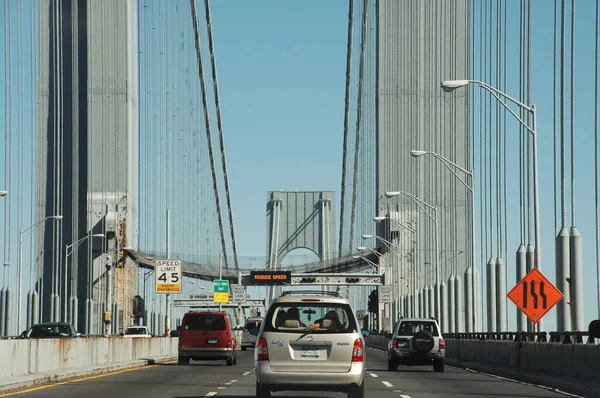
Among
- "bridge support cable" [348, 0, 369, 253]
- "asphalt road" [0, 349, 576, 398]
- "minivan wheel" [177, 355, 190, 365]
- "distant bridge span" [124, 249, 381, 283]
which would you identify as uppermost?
"bridge support cable" [348, 0, 369, 253]

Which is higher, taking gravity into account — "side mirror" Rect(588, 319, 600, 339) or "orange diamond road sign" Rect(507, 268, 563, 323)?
"orange diamond road sign" Rect(507, 268, 563, 323)

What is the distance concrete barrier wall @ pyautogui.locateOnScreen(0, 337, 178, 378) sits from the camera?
24.1 metres

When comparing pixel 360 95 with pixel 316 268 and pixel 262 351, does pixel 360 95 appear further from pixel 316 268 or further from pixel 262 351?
pixel 262 351

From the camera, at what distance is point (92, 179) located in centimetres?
8438

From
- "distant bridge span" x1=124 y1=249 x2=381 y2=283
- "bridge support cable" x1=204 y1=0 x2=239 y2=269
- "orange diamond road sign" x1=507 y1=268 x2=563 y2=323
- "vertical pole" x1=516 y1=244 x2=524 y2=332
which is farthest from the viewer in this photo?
"distant bridge span" x1=124 y1=249 x2=381 y2=283

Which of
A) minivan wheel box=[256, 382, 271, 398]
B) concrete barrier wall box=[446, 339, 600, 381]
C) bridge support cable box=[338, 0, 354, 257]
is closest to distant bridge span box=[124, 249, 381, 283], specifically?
bridge support cable box=[338, 0, 354, 257]

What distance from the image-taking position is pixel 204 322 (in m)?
40.2

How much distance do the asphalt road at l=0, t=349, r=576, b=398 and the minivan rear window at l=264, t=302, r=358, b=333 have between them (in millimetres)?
3084

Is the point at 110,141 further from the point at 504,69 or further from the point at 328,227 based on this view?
the point at 328,227

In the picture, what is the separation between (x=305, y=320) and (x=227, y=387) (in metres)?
6.01

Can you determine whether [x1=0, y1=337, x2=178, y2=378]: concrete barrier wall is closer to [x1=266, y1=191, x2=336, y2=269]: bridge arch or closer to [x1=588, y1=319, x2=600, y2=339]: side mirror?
[x1=588, y1=319, x2=600, y2=339]: side mirror

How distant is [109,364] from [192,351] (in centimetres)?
580

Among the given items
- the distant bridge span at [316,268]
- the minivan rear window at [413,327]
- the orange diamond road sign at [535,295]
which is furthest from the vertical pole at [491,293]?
the distant bridge span at [316,268]

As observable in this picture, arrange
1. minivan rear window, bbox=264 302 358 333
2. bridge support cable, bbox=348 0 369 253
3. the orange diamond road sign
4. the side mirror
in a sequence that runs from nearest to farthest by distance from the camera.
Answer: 1. minivan rear window, bbox=264 302 358 333
2. the side mirror
3. the orange diamond road sign
4. bridge support cable, bbox=348 0 369 253
